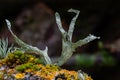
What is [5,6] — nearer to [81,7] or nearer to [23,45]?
[81,7]

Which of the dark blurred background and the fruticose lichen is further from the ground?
the dark blurred background

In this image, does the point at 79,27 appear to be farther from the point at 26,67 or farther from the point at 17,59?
the point at 26,67

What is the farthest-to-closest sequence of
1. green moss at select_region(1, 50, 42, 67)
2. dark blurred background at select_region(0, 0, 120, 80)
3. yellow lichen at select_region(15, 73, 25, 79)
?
dark blurred background at select_region(0, 0, 120, 80) → green moss at select_region(1, 50, 42, 67) → yellow lichen at select_region(15, 73, 25, 79)

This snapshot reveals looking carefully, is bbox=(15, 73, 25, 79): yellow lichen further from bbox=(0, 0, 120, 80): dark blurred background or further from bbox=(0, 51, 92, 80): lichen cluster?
bbox=(0, 0, 120, 80): dark blurred background

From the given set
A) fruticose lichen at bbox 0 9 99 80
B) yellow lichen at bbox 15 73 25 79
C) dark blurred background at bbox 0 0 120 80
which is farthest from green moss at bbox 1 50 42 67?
dark blurred background at bbox 0 0 120 80

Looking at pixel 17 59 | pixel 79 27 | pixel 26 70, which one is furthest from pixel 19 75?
pixel 79 27

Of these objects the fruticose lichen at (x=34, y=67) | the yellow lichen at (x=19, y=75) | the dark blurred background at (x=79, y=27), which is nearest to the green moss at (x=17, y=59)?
the fruticose lichen at (x=34, y=67)

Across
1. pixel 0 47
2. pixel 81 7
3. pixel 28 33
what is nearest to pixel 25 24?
pixel 28 33
